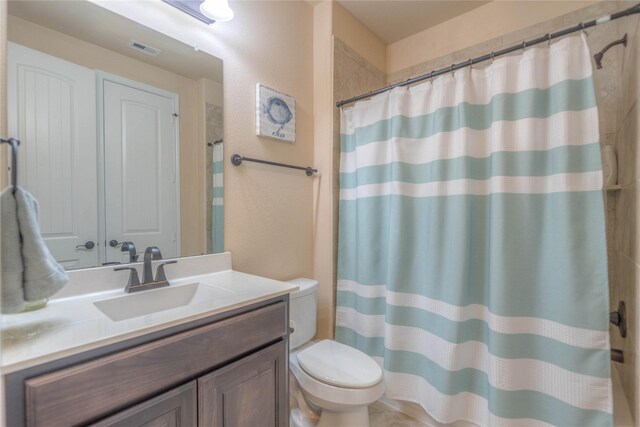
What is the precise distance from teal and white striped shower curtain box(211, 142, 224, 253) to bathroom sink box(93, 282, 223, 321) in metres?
0.26

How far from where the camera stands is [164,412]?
30.3 inches

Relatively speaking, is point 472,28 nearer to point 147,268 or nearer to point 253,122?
point 253,122

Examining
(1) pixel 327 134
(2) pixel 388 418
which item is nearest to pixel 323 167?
(1) pixel 327 134

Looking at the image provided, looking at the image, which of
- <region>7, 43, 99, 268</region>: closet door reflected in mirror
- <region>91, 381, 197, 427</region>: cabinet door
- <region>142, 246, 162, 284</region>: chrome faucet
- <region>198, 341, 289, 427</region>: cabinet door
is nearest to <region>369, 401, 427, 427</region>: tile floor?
<region>198, 341, 289, 427</region>: cabinet door

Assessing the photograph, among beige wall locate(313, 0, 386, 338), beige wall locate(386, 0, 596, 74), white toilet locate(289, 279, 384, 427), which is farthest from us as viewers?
beige wall locate(313, 0, 386, 338)

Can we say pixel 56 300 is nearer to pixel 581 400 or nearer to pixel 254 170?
pixel 254 170

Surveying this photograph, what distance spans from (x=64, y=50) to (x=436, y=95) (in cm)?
156

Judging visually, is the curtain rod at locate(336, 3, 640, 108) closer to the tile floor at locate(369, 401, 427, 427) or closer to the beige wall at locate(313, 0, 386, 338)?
the beige wall at locate(313, 0, 386, 338)

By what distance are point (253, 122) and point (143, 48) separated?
57cm

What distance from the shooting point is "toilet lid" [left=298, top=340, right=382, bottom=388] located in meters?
1.23

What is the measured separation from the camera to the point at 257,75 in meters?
1.60

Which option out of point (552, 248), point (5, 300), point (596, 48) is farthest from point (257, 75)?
point (596, 48)

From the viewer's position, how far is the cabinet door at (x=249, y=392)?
0.87 meters

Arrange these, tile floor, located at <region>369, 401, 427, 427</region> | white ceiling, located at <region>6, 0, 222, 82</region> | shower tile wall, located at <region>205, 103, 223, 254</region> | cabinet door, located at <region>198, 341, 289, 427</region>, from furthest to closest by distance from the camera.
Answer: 1. tile floor, located at <region>369, 401, 427, 427</region>
2. shower tile wall, located at <region>205, 103, 223, 254</region>
3. white ceiling, located at <region>6, 0, 222, 82</region>
4. cabinet door, located at <region>198, 341, 289, 427</region>
